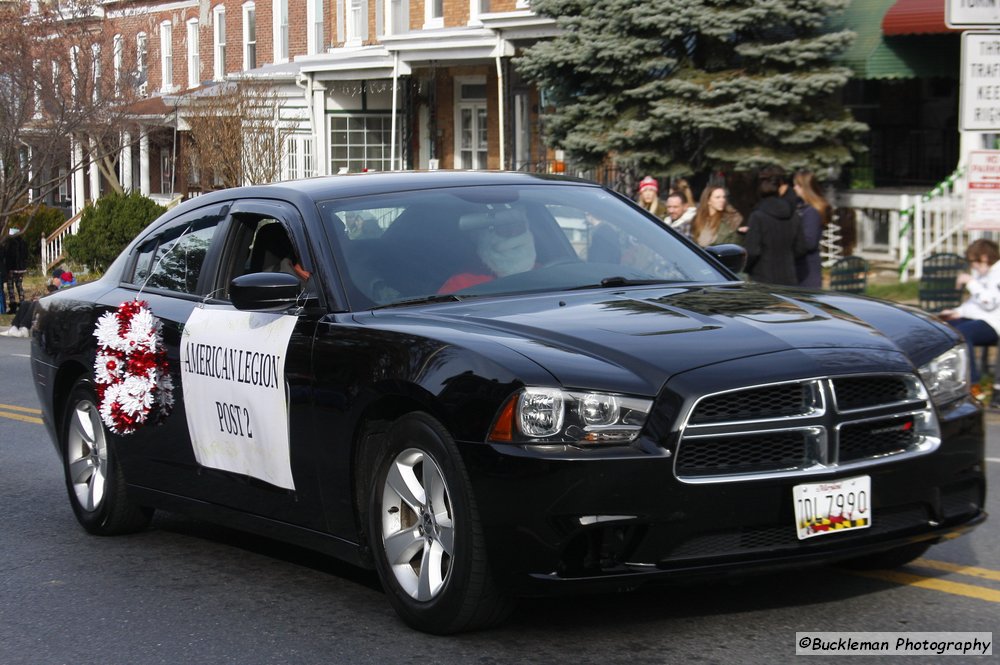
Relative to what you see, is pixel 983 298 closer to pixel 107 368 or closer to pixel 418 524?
pixel 107 368

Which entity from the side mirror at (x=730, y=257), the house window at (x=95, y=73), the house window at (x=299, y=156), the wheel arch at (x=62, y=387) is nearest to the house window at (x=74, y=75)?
the house window at (x=95, y=73)

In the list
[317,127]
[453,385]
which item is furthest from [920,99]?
[453,385]

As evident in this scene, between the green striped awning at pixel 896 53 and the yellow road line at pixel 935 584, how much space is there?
53.5ft

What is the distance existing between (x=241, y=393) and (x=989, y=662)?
3088 mm

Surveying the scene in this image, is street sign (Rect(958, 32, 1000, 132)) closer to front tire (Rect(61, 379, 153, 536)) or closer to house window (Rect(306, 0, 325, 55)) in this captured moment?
front tire (Rect(61, 379, 153, 536))

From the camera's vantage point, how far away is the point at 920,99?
78.4 ft

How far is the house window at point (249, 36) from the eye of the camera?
Answer: 4331 cm

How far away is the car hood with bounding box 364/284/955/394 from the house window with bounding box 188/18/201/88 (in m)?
41.9

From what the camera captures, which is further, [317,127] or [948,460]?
[317,127]

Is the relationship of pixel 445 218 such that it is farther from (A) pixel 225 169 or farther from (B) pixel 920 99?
(A) pixel 225 169

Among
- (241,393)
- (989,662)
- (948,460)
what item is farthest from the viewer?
(241,393)

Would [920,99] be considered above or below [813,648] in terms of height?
above

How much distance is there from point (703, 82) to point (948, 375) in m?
17.0

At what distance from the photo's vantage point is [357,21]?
123 feet
